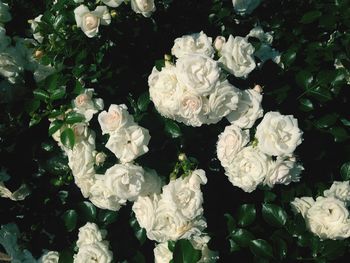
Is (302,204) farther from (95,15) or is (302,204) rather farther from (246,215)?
(95,15)

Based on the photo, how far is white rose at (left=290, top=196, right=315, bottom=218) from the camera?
6.37 feet

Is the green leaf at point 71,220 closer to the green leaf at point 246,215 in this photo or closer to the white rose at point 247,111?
the green leaf at point 246,215

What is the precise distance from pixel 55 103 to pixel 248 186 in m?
0.90

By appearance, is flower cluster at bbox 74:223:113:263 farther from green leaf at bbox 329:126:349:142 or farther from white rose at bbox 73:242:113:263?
green leaf at bbox 329:126:349:142

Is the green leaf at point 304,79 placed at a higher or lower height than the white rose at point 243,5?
lower

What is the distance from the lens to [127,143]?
1.68 meters

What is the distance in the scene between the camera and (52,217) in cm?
223

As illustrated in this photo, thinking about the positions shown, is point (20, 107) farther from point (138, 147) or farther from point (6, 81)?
point (138, 147)

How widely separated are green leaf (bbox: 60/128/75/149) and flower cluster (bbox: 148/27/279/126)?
0.36m

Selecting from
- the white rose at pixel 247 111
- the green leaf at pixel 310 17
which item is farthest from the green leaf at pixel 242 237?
the green leaf at pixel 310 17

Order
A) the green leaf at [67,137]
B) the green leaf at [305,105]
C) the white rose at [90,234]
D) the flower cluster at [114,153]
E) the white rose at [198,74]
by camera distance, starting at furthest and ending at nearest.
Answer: the green leaf at [305,105]
the white rose at [90,234]
the green leaf at [67,137]
the flower cluster at [114,153]
the white rose at [198,74]

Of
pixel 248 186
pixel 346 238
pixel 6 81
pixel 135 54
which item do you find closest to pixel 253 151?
pixel 248 186

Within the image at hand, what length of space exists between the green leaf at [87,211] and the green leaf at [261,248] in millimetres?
687

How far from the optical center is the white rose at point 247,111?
1.70 m
